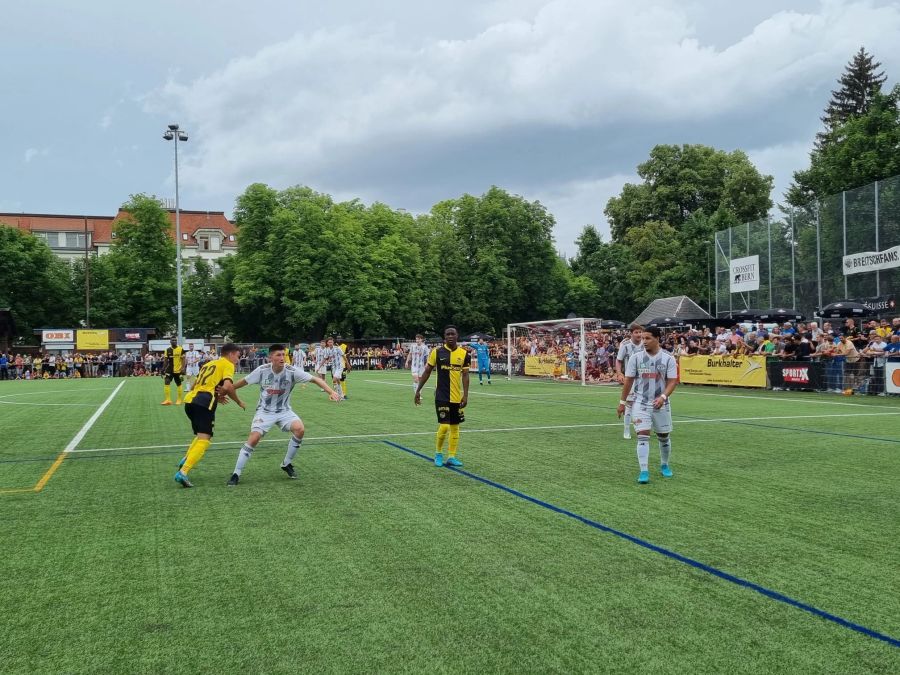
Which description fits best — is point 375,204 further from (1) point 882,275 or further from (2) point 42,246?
(1) point 882,275

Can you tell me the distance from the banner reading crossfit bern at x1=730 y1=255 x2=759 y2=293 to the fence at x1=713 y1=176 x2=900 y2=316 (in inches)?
3.9

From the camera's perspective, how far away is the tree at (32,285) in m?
63.8

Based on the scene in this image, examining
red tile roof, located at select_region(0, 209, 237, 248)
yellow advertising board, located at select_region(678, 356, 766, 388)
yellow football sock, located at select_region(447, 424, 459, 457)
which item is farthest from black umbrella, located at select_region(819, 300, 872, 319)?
red tile roof, located at select_region(0, 209, 237, 248)

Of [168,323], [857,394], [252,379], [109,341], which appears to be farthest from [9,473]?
[168,323]

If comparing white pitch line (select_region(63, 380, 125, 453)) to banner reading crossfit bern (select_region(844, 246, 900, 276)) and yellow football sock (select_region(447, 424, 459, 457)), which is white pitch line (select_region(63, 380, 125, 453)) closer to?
yellow football sock (select_region(447, 424, 459, 457))

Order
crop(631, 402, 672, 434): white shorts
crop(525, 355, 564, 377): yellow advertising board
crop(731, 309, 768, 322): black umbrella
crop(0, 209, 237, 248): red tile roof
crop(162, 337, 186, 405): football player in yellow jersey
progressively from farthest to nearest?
1. crop(0, 209, 237, 248): red tile roof
2. crop(525, 355, 564, 377): yellow advertising board
3. crop(731, 309, 768, 322): black umbrella
4. crop(162, 337, 186, 405): football player in yellow jersey
5. crop(631, 402, 672, 434): white shorts

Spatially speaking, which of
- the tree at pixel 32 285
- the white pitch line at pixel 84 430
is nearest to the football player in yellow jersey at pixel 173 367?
the white pitch line at pixel 84 430

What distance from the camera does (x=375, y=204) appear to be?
69188 mm

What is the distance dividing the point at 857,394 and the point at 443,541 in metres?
20.2

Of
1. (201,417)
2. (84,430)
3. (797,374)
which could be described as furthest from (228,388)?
A: (797,374)

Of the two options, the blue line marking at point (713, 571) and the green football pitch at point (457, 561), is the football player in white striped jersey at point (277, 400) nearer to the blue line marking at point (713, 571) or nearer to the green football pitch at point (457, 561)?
the green football pitch at point (457, 561)

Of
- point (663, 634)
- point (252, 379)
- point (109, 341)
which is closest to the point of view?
point (663, 634)

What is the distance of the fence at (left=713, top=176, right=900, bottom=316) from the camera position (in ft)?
95.8

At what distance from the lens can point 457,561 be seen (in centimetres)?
566
